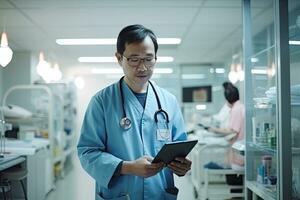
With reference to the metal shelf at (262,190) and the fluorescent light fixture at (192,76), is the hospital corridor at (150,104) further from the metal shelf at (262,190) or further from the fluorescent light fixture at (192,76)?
the fluorescent light fixture at (192,76)

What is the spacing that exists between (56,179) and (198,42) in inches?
115

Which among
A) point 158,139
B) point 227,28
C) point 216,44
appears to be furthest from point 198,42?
point 158,139

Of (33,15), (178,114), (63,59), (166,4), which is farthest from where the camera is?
(63,59)

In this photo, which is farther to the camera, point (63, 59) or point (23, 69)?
point (63, 59)

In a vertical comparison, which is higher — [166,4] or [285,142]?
[166,4]

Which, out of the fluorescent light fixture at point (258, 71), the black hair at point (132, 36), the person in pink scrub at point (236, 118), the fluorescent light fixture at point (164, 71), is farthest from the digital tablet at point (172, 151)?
the fluorescent light fixture at point (164, 71)

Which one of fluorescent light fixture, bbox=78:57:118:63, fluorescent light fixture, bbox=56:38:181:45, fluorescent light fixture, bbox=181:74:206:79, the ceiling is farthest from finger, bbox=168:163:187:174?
fluorescent light fixture, bbox=181:74:206:79

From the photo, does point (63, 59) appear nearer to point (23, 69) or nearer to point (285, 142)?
point (23, 69)

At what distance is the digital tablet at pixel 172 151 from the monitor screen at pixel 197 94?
5.75m

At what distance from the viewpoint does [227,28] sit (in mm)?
3771

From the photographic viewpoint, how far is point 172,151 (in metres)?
1.17

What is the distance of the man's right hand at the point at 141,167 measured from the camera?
1.16 meters

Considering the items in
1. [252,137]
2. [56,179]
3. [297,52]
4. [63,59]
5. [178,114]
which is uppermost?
[63,59]

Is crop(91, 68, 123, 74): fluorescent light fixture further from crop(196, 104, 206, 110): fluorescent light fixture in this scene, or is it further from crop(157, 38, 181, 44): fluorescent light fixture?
crop(157, 38, 181, 44): fluorescent light fixture
